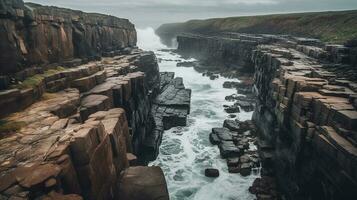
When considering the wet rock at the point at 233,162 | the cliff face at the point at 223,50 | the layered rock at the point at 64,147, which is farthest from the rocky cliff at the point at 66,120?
the cliff face at the point at 223,50

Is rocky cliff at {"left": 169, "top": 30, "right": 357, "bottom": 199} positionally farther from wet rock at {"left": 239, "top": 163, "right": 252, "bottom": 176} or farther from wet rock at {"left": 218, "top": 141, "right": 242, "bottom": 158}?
wet rock at {"left": 218, "top": 141, "right": 242, "bottom": 158}

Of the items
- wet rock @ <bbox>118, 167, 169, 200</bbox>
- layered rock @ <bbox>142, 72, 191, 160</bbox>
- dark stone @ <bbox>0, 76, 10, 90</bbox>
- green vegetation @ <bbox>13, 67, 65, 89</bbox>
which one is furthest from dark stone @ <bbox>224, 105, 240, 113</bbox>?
dark stone @ <bbox>0, 76, 10, 90</bbox>

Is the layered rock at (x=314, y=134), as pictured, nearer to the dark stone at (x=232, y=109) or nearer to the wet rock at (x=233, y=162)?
the wet rock at (x=233, y=162)

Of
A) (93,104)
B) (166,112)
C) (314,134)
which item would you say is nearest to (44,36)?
(93,104)

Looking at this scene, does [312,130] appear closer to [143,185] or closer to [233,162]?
[233,162]

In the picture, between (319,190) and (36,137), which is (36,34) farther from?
(319,190)

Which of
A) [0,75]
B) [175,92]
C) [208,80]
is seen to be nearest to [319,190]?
[0,75]
